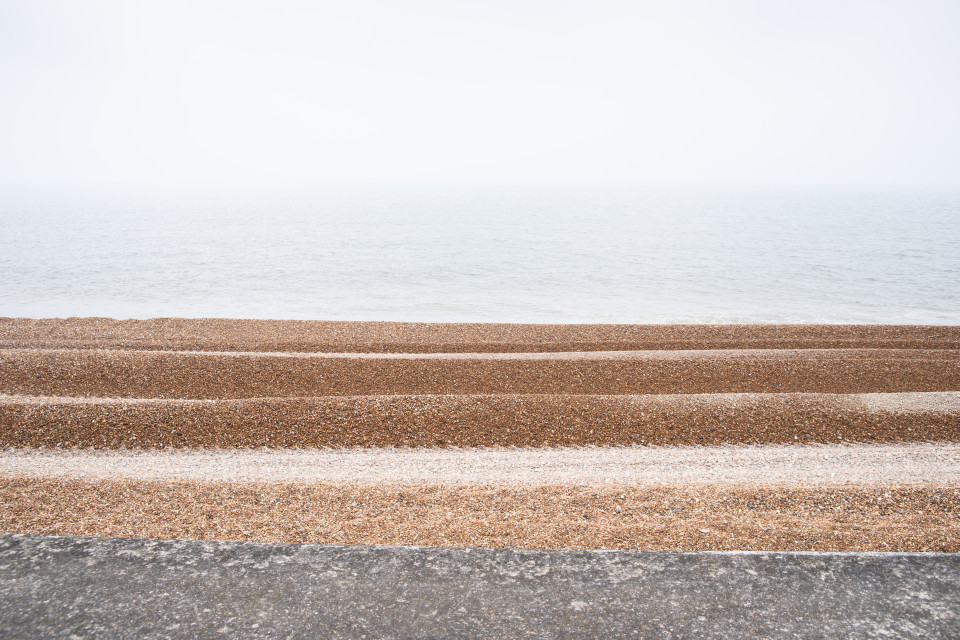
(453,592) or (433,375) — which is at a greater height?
(453,592)

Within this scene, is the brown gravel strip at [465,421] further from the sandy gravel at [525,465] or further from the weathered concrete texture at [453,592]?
the weathered concrete texture at [453,592]

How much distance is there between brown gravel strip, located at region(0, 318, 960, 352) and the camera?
42.0ft

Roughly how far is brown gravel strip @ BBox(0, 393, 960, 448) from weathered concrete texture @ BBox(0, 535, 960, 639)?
5.48 metres

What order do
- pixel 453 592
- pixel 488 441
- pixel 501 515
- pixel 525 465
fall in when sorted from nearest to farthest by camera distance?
pixel 453 592, pixel 501 515, pixel 525 465, pixel 488 441

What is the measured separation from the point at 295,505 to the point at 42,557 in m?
3.25

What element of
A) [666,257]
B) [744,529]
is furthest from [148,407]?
[666,257]

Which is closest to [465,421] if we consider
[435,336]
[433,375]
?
[433,375]

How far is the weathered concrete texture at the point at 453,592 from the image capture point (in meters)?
1.45

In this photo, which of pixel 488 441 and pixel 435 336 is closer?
pixel 488 441

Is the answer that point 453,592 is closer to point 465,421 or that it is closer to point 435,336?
point 465,421

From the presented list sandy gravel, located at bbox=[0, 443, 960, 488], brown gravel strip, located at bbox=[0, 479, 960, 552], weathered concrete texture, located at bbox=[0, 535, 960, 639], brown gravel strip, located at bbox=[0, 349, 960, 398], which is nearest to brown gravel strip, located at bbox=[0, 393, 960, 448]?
sandy gravel, located at bbox=[0, 443, 960, 488]

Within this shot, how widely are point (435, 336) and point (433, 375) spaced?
4079mm

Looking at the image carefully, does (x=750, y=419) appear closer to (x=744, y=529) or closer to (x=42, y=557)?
(x=744, y=529)

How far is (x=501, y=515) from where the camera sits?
4.53m
